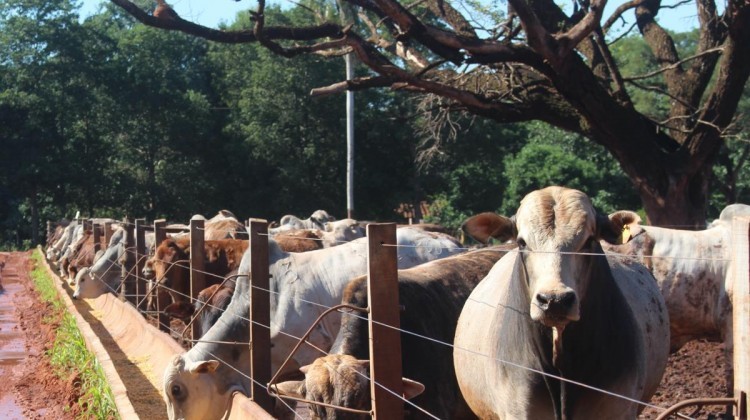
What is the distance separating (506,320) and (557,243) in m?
0.81

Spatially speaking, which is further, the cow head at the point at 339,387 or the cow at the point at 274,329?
the cow at the point at 274,329

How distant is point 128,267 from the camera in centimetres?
1662

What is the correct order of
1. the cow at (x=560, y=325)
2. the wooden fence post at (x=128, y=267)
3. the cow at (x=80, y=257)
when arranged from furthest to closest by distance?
the cow at (x=80, y=257) < the wooden fence post at (x=128, y=267) < the cow at (x=560, y=325)

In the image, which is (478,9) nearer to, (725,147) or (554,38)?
(554,38)

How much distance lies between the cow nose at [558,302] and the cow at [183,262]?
24.2 feet

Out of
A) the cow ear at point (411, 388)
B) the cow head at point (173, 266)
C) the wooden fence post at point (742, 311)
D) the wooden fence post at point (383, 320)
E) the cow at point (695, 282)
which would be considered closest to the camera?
the wooden fence post at point (742, 311)

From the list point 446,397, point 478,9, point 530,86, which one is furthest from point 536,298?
point 478,9

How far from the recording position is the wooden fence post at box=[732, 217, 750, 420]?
10.5ft

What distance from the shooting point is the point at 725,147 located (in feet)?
111

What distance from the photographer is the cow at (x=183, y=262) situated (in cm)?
1166

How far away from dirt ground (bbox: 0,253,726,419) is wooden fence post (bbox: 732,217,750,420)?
17.9 feet

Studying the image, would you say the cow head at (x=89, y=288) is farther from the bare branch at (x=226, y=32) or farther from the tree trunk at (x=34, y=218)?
the tree trunk at (x=34, y=218)

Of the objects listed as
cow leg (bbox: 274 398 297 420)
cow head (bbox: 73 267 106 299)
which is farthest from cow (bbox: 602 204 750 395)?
cow head (bbox: 73 267 106 299)

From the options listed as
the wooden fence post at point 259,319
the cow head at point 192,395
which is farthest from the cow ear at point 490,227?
the cow head at point 192,395
